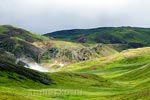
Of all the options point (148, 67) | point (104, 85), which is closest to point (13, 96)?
point (104, 85)

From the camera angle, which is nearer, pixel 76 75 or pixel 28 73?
pixel 28 73

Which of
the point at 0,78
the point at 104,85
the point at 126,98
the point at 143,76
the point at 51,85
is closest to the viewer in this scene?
the point at 126,98

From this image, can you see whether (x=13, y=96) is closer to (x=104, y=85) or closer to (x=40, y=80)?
(x=40, y=80)

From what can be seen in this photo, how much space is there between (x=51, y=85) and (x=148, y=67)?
8579 centimetres

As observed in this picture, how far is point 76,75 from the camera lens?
187625 mm

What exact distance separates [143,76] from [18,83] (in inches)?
3763

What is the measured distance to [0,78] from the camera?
115938 mm

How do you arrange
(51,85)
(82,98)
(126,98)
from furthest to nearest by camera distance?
(51,85), (82,98), (126,98)

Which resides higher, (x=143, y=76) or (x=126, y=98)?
(x=143, y=76)

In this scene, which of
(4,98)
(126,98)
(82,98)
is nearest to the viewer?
(4,98)

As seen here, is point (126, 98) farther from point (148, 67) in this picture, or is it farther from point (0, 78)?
point (148, 67)

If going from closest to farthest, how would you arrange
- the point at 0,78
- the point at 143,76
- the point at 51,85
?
the point at 0,78
the point at 51,85
the point at 143,76

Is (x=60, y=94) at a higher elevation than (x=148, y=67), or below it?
below

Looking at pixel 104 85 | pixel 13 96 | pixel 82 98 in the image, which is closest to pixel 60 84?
pixel 104 85
